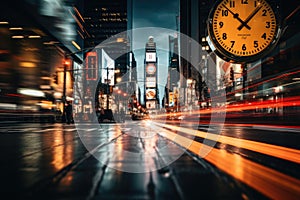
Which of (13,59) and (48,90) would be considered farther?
(48,90)

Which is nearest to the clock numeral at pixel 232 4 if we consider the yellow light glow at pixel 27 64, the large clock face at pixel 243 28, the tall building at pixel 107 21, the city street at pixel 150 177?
the large clock face at pixel 243 28

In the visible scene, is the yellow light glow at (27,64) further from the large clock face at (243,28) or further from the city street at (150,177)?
the large clock face at (243,28)

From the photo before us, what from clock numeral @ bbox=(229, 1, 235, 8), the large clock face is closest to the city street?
the large clock face

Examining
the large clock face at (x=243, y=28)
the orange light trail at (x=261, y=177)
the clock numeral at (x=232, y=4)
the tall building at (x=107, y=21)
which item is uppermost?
the tall building at (x=107, y=21)

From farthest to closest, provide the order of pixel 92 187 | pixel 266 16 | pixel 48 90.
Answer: pixel 48 90 < pixel 266 16 < pixel 92 187

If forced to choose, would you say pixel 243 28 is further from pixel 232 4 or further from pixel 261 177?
pixel 261 177

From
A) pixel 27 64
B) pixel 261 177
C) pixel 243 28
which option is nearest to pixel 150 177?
pixel 261 177

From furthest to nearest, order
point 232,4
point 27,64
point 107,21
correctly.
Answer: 1. point 107,21
2. point 27,64
3. point 232,4

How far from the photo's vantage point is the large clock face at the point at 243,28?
17.1 feet

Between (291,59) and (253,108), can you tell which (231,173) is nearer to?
(291,59)

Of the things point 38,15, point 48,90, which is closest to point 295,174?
point 38,15

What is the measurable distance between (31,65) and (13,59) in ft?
10.2

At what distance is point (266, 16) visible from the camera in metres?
5.25

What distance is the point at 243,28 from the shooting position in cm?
520
